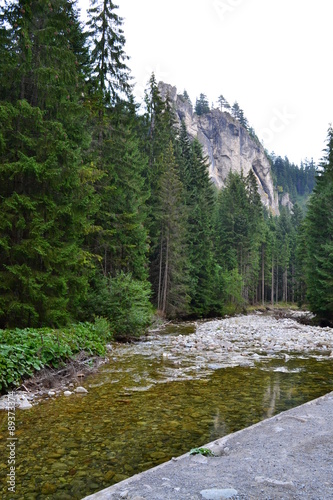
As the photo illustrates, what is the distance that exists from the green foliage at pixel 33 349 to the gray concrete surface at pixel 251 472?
4.14 m

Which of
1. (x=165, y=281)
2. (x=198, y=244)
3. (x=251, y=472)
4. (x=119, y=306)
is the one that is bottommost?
(x=251, y=472)

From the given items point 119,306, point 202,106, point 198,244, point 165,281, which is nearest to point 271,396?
point 119,306

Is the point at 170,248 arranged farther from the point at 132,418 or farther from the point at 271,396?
the point at 132,418

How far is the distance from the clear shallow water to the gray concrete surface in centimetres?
65

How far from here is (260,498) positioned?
272 centimetres

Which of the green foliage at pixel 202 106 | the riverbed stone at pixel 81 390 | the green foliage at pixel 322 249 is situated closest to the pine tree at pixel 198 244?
the green foliage at pixel 322 249

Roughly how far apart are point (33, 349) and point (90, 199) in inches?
280

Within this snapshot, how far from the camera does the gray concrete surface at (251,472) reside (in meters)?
2.82

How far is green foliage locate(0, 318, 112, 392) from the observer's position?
6504 millimetres

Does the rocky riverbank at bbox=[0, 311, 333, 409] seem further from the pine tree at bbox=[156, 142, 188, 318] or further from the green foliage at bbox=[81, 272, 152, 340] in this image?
the pine tree at bbox=[156, 142, 188, 318]

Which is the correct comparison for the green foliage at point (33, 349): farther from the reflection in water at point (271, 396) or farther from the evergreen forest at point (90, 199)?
the reflection in water at point (271, 396)

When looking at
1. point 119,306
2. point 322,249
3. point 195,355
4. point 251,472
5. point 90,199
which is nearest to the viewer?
point 251,472

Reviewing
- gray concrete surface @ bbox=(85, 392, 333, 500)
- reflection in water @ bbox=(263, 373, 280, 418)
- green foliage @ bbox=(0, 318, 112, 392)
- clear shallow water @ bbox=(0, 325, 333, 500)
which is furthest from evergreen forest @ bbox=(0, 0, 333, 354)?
gray concrete surface @ bbox=(85, 392, 333, 500)

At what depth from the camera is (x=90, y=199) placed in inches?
518
